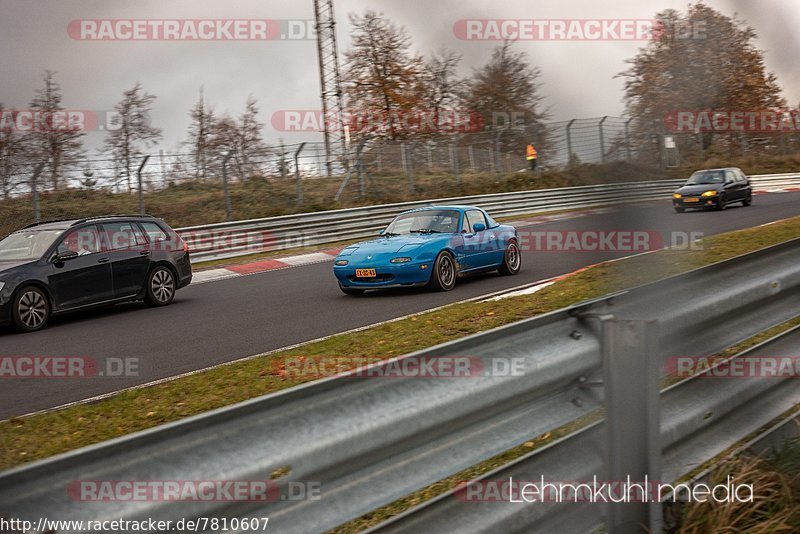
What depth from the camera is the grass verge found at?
2.84m

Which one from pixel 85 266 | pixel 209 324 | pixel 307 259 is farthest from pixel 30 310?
pixel 307 259

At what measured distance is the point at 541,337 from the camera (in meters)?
2.70

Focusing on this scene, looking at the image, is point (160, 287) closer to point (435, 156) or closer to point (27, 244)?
point (27, 244)

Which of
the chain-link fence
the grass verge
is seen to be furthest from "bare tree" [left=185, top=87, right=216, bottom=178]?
the grass verge

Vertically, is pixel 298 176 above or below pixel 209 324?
above

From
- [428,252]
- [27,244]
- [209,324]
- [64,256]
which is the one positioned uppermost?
[27,244]

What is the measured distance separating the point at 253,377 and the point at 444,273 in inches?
238

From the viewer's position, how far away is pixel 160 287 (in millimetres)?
13438

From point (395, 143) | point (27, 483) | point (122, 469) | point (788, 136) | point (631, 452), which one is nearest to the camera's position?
point (27, 483)

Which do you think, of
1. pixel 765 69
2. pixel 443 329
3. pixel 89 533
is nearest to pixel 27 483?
pixel 89 533

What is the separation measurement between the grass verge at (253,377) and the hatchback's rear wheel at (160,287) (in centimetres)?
532

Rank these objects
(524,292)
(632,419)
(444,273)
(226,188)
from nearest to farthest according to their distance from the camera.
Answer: (632,419) → (524,292) → (444,273) → (226,188)

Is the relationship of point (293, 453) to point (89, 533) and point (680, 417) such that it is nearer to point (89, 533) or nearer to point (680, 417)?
point (89, 533)

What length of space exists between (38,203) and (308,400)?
19.0m
